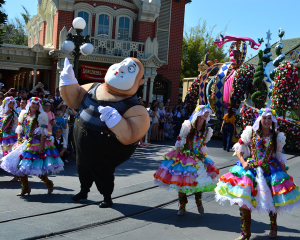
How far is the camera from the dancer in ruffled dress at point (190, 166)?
5.38 m

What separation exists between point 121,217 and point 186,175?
1115 millimetres

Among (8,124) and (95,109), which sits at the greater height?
(95,109)

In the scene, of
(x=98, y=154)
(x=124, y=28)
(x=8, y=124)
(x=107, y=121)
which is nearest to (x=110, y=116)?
(x=107, y=121)

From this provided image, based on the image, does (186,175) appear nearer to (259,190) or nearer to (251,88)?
(259,190)

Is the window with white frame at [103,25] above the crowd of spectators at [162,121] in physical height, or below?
above

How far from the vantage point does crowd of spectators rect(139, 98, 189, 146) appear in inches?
574

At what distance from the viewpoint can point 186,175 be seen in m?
5.40

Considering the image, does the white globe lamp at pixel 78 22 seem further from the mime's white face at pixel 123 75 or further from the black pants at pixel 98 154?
the black pants at pixel 98 154

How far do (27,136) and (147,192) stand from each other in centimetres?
236

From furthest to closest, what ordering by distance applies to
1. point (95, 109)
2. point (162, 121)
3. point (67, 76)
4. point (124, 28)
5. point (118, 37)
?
point (124, 28)
point (118, 37)
point (162, 121)
point (67, 76)
point (95, 109)

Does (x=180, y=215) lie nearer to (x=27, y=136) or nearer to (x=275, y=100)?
(x=27, y=136)

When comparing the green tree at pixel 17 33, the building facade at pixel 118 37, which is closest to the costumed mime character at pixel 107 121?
the building facade at pixel 118 37

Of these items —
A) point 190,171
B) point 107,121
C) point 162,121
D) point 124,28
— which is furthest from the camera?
point 124,28

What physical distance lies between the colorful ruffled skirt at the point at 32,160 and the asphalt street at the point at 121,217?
47cm
